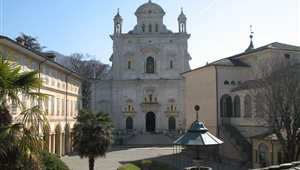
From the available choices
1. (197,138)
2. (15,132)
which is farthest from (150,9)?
(15,132)

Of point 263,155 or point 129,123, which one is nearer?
point 263,155

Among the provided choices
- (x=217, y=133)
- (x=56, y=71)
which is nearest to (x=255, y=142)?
(x=217, y=133)

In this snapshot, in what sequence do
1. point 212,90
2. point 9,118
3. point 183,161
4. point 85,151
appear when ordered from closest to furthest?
point 9,118
point 85,151
point 183,161
point 212,90

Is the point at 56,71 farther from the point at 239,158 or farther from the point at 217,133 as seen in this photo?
the point at 239,158

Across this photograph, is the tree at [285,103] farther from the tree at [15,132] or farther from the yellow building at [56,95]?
the tree at [15,132]

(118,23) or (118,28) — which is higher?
(118,23)

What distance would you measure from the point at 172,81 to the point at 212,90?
21.5 metres

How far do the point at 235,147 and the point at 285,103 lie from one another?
922 cm

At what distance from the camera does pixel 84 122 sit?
84.7 ft

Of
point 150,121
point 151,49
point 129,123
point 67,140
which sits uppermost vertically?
point 151,49

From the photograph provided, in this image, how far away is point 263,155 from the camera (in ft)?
91.6

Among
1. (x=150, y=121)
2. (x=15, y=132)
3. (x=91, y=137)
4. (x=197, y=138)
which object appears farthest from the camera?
(x=150, y=121)

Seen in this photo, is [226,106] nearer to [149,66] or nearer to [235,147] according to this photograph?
[235,147]

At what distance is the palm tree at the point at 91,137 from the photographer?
82.6ft
